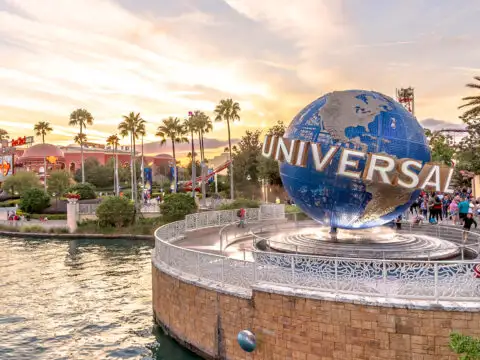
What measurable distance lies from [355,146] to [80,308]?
41.6ft

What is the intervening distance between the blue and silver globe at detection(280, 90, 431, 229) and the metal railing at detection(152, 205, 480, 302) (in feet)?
9.06

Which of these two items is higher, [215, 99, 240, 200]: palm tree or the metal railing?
[215, 99, 240, 200]: palm tree

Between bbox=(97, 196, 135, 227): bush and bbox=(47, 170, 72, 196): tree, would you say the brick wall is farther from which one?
bbox=(47, 170, 72, 196): tree

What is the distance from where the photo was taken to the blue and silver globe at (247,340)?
10.8 m

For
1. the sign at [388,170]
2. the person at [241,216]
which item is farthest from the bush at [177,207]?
the sign at [388,170]

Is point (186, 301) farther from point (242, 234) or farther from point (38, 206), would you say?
point (38, 206)

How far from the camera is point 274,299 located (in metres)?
10.7

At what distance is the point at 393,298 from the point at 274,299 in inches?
109

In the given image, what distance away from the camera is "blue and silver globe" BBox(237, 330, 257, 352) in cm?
1084

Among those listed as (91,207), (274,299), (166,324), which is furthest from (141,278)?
(91,207)

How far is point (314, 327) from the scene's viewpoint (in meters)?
10.2

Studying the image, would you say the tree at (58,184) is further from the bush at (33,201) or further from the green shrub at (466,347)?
the green shrub at (466,347)

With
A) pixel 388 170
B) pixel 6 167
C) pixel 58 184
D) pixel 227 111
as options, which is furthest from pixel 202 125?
Result: pixel 388 170

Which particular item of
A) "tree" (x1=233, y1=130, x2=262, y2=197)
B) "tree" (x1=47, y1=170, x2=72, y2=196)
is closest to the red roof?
"tree" (x1=47, y1=170, x2=72, y2=196)
